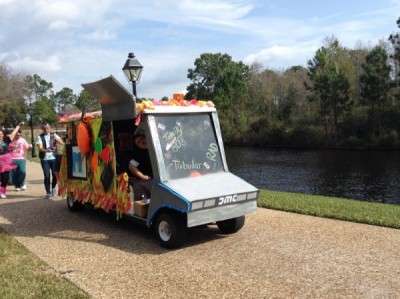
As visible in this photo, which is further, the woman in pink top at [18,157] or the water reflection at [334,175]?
the water reflection at [334,175]

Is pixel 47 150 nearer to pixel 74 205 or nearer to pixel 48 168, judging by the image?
pixel 48 168

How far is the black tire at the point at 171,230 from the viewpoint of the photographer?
6.29 meters

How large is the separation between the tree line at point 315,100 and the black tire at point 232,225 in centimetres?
3464

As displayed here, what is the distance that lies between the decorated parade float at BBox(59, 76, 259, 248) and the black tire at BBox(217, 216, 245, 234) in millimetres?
16

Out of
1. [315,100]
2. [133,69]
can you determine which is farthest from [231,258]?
[315,100]

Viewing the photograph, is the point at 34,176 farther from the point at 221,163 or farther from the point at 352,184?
the point at 352,184

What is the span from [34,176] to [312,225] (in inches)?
479

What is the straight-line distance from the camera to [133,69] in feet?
33.5

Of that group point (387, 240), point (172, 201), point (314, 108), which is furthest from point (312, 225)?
point (314, 108)

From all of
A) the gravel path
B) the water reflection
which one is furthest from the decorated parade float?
the water reflection

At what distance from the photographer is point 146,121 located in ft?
21.8

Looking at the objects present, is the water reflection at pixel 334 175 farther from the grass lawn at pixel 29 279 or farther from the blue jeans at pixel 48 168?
the grass lawn at pixel 29 279

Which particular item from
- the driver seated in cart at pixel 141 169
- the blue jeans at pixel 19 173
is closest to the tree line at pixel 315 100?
the blue jeans at pixel 19 173

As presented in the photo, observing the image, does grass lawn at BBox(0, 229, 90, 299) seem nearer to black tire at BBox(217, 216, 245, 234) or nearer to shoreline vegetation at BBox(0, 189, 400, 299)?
shoreline vegetation at BBox(0, 189, 400, 299)
